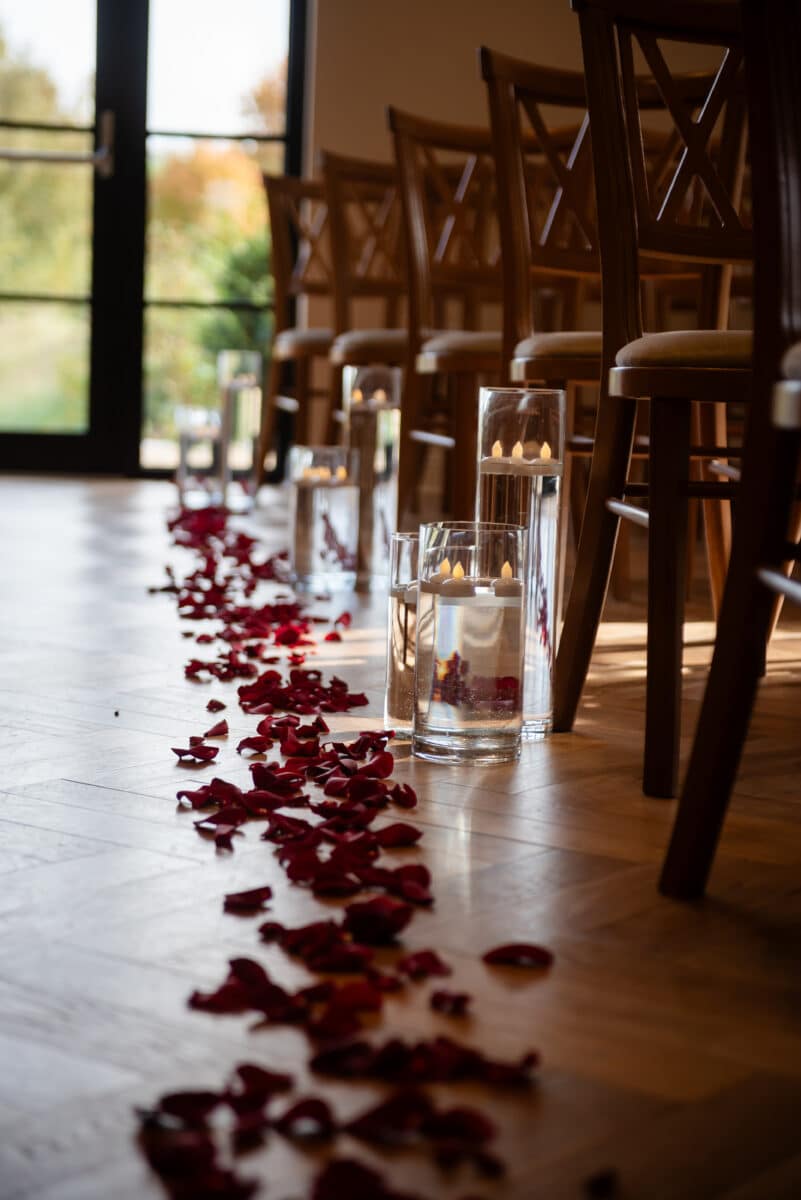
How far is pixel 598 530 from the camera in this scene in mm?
1762

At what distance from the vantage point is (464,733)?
164 cm

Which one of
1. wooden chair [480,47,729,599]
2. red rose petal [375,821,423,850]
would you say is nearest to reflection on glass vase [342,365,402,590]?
wooden chair [480,47,729,599]

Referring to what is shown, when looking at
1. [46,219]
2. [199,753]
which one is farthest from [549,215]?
[46,219]

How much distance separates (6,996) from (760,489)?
27.9 inches

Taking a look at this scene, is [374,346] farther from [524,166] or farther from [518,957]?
[518,957]

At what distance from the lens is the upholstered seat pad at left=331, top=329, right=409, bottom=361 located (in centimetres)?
364

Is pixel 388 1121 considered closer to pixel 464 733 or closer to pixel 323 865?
pixel 323 865

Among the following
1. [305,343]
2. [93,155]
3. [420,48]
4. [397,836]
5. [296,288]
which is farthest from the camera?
[93,155]

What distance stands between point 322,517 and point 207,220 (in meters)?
3.60

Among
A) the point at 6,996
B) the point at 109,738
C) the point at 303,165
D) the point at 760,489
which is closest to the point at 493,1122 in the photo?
the point at 6,996

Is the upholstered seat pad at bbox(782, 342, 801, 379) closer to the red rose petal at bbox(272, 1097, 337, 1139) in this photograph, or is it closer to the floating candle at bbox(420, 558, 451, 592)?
the floating candle at bbox(420, 558, 451, 592)

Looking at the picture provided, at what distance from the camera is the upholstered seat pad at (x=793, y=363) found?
1125 mm

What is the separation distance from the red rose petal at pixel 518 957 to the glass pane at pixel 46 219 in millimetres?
5581

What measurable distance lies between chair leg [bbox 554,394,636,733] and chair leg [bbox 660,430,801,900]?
1.67 feet
